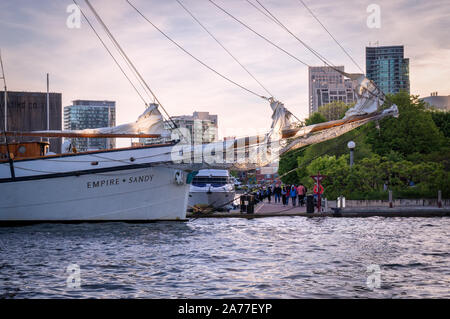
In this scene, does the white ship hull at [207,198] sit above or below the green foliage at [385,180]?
below

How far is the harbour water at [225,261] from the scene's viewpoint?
10.2m

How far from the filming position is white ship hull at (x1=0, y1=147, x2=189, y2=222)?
2327 centimetres

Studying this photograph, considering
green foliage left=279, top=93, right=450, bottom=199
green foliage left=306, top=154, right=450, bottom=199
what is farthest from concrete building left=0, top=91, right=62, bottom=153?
green foliage left=306, top=154, right=450, bottom=199

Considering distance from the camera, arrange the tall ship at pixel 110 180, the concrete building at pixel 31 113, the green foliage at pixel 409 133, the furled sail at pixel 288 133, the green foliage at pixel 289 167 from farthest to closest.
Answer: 1. the concrete building at pixel 31 113
2. the green foliage at pixel 289 167
3. the green foliage at pixel 409 133
4. the tall ship at pixel 110 180
5. the furled sail at pixel 288 133

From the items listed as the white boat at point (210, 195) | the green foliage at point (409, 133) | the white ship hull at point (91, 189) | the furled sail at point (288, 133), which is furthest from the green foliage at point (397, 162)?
the white ship hull at point (91, 189)

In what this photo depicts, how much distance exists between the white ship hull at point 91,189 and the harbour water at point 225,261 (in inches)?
39.1

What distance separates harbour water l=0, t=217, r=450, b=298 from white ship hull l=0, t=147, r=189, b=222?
0.99 metres

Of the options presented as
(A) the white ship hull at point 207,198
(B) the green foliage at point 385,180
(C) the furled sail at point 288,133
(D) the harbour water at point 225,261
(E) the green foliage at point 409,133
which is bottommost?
(D) the harbour water at point 225,261

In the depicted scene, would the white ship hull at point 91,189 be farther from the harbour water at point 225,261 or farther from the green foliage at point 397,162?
the green foliage at point 397,162

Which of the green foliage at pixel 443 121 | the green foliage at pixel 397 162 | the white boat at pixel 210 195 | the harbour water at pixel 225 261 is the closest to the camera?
the harbour water at pixel 225 261

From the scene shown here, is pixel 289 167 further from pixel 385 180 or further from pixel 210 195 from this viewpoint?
pixel 210 195

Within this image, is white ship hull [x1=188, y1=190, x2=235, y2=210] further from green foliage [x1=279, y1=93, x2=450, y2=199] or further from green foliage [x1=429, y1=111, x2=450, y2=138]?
green foliage [x1=429, y1=111, x2=450, y2=138]

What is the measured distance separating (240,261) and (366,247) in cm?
439

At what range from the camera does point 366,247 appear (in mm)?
16062
